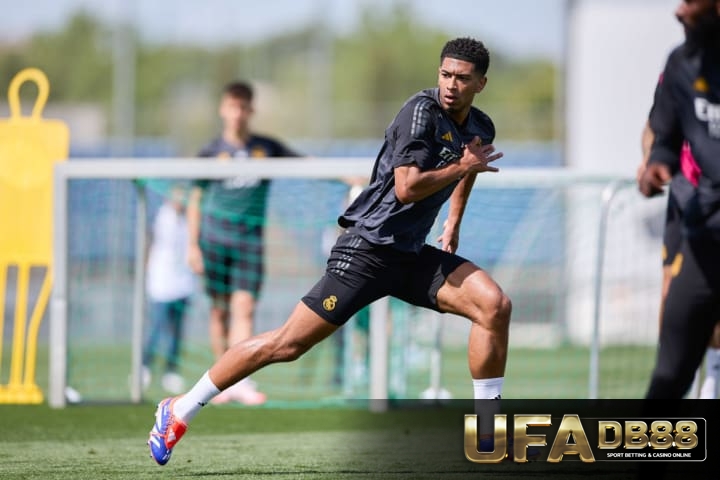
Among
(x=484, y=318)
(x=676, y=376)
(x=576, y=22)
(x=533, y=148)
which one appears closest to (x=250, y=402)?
(x=484, y=318)

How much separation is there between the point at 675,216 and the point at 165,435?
2.74 m

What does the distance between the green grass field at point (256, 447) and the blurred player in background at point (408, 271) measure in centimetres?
41

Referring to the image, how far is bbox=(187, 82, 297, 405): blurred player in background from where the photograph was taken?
10258 millimetres

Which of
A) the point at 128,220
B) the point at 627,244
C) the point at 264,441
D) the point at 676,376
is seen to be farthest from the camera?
the point at 128,220

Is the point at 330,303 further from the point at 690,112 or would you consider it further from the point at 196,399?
the point at 690,112

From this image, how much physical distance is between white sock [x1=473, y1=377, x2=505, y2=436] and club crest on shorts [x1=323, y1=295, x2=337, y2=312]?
2.70 feet

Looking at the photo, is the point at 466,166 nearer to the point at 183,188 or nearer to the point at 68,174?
the point at 68,174

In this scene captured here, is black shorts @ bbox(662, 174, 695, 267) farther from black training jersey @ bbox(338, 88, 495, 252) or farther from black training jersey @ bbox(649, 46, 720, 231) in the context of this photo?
black training jersey @ bbox(338, 88, 495, 252)

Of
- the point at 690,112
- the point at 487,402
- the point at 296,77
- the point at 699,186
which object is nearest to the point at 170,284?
the point at 487,402

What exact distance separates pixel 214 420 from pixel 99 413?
37.3 inches

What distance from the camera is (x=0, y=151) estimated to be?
10.3 meters

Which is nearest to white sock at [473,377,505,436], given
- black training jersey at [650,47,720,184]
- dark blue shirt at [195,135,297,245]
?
black training jersey at [650,47,720,184]

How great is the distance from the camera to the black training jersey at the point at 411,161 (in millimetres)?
6211

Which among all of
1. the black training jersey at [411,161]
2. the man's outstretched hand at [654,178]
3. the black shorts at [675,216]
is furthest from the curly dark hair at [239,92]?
the man's outstretched hand at [654,178]
